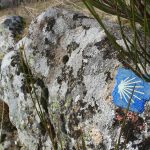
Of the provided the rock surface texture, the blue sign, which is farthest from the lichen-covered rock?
the blue sign

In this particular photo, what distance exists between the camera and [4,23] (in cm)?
634

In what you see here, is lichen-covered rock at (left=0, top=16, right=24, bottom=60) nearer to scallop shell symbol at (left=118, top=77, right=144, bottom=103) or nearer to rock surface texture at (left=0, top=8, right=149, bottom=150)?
rock surface texture at (left=0, top=8, right=149, bottom=150)

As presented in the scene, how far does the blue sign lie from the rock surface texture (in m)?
0.07

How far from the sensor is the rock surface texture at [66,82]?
348 cm

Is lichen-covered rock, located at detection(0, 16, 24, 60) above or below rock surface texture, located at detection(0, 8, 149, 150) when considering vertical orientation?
above

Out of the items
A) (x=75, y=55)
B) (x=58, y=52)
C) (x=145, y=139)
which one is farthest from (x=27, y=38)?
(x=145, y=139)

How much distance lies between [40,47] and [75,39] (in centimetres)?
52

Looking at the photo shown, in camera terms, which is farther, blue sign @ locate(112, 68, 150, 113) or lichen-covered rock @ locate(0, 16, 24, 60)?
lichen-covered rock @ locate(0, 16, 24, 60)

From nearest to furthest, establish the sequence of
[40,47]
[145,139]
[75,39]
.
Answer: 1. [145,139]
2. [75,39]
3. [40,47]

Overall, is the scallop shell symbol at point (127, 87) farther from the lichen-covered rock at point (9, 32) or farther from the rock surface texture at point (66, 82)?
the lichen-covered rock at point (9, 32)

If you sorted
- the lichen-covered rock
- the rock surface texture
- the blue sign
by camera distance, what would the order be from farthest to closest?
the lichen-covered rock, the rock surface texture, the blue sign

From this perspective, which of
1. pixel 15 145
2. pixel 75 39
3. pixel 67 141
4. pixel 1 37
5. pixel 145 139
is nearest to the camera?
pixel 145 139

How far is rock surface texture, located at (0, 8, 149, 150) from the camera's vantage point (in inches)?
137

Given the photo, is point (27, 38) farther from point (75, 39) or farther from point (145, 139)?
point (145, 139)
